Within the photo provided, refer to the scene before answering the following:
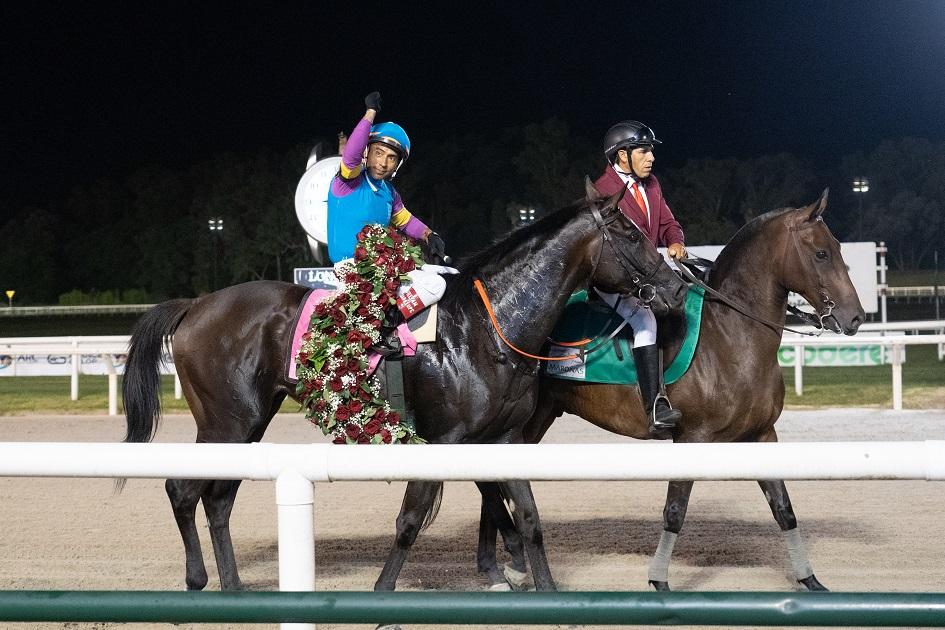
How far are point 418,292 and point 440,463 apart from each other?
256 cm

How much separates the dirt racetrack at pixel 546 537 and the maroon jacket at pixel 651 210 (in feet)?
5.99

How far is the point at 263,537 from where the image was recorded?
6.31m

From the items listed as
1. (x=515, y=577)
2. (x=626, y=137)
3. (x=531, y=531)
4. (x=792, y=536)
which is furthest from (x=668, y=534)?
(x=626, y=137)

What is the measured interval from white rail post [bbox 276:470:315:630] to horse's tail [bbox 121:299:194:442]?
11.0ft

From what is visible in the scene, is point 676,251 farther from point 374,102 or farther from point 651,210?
point 374,102

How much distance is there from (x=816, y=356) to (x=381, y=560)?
14180 millimetres

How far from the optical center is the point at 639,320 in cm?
503

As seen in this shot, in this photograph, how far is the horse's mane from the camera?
475cm

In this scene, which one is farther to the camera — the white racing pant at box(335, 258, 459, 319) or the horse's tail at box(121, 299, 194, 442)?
the horse's tail at box(121, 299, 194, 442)

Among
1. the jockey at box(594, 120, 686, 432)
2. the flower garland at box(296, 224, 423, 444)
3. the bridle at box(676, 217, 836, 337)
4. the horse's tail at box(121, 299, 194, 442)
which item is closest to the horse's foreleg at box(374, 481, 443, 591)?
the flower garland at box(296, 224, 423, 444)

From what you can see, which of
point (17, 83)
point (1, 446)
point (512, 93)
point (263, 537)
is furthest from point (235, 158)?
point (1, 446)

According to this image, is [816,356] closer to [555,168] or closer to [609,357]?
[609,357]

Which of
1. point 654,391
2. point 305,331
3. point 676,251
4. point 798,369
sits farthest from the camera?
point 798,369

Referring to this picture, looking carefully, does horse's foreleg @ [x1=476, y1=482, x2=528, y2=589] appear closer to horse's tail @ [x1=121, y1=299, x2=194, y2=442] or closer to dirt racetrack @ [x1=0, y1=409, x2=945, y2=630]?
dirt racetrack @ [x1=0, y1=409, x2=945, y2=630]
